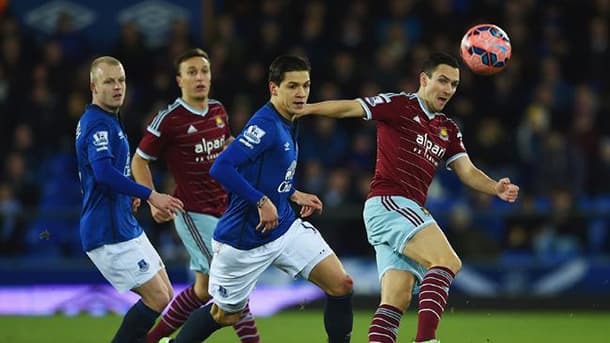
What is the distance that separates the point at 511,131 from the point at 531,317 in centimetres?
314

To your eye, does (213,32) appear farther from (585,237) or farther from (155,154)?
(155,154)

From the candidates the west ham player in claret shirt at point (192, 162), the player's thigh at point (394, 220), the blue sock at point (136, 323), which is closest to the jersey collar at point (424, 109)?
the player's thigh at point (394, 220)

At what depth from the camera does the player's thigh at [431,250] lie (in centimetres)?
736

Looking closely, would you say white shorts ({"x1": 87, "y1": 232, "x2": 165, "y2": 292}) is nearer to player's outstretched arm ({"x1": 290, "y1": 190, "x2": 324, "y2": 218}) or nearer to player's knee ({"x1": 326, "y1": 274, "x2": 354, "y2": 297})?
player's outstretched arm ({"x1": 290, "y1": 190, "x2": 324, "y2": 218})

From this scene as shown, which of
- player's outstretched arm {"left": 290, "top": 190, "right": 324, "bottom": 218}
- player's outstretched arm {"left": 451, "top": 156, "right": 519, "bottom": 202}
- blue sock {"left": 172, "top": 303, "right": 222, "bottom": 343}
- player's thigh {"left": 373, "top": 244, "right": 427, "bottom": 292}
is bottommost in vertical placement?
blue sock {"left": 172, "top": 303, "right": 222, "bottom": 343}

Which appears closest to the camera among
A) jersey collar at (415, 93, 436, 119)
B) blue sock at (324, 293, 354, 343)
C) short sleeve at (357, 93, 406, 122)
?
blue sock at (324, 293, 354, 343)

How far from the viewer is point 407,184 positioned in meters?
7.75

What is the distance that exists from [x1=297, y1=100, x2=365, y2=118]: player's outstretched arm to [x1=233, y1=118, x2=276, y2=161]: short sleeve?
28 centimetres

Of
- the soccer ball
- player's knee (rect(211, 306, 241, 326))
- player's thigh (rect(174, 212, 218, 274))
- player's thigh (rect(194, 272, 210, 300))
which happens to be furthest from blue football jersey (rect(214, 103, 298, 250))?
the soccer ball

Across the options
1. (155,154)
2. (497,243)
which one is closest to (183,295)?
(155,154)

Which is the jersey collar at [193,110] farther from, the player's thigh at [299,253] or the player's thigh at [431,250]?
the player's thigh at [431,250]

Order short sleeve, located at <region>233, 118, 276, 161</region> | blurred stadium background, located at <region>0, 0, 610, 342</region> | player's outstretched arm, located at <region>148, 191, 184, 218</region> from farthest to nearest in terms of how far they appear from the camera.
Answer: blurred stadium background, located at <region>0, 0, 610, 342</region> → player's outstretched arm, located at <region>148, 191, 184, 218</region> → short sleeve, located at <region>233, 118, 276, 161</region>

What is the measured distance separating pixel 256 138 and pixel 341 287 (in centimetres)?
114

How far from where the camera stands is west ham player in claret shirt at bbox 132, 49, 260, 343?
28.0 feet
